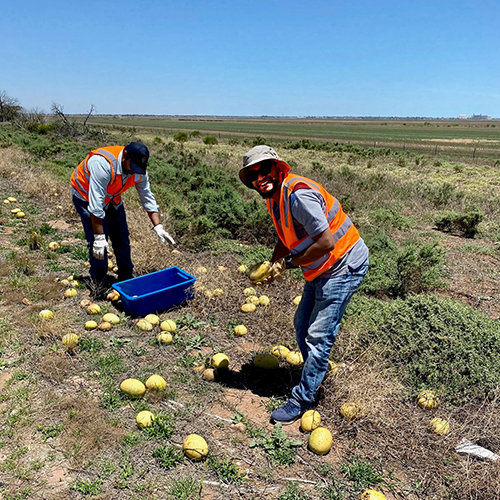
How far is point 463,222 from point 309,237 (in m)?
7.77

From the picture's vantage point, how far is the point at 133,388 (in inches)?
131

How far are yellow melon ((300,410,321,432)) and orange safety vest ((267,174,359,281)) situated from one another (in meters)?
1.08

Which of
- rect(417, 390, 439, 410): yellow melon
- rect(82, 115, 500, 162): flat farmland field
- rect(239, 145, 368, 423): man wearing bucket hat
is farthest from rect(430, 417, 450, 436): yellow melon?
rect(82, 115, 500, 162): flat farmland field

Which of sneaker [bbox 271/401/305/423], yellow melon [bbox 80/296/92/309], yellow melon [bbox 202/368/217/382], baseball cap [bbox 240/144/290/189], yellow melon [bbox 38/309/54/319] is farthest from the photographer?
yellow melon [bbox 80/296/92/309]

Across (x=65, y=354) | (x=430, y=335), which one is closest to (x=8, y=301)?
(x=65, y=354)

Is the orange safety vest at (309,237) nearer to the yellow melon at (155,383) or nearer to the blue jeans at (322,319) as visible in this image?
the blue jeans at (322,319)

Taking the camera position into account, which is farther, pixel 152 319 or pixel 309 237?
pixel 152 319

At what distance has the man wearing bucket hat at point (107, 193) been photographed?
4.38 metres

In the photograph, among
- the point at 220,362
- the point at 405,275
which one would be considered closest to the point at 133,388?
the point at 220,362

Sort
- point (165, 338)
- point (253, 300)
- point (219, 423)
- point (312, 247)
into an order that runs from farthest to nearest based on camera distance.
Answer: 1. point (253, 300)
2. point (165, 338)
3. point (219, 423)
4. point (312, 247)

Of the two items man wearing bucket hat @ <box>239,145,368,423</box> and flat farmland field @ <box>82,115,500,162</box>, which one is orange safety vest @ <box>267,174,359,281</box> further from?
flat farmland field @ <box>82,115,500,162</box>

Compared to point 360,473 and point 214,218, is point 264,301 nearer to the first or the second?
point 360,473

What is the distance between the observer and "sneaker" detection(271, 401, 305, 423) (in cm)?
316

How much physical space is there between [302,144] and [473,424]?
36.1m
